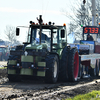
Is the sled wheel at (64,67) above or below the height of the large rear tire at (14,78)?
above

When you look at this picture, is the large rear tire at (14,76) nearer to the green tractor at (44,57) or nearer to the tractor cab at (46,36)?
the green tractor at (44,57)

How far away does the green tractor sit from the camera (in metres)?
12.9

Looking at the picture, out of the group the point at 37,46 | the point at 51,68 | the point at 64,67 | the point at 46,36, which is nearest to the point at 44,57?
the point at 51,68

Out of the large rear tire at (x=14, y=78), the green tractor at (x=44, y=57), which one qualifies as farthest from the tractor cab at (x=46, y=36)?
the large rear tire at (x=14, y=78)

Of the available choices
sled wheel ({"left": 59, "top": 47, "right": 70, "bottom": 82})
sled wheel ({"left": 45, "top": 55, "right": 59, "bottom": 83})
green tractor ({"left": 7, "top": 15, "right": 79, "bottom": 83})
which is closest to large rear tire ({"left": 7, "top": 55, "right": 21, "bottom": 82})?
green tractor ({"left": 7, "top": 15, "right": 79, "bottom": 83})

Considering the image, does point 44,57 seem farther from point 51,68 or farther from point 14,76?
point 14,76

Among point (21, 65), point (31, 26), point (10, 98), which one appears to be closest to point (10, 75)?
point (21, 65)

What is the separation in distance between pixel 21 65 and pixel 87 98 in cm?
477

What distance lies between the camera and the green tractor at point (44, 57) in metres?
12.9

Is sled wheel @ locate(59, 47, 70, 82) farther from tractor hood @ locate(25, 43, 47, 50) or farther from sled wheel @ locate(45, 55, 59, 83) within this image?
tractor hood @ locate(25, 43, 47, 50)

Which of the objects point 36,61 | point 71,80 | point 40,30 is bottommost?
point 71,80

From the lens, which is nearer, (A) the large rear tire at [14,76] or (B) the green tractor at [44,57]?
(B) the green tractor at [44,57]

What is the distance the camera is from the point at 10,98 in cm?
895

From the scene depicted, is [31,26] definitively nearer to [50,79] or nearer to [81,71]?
[50,79]
